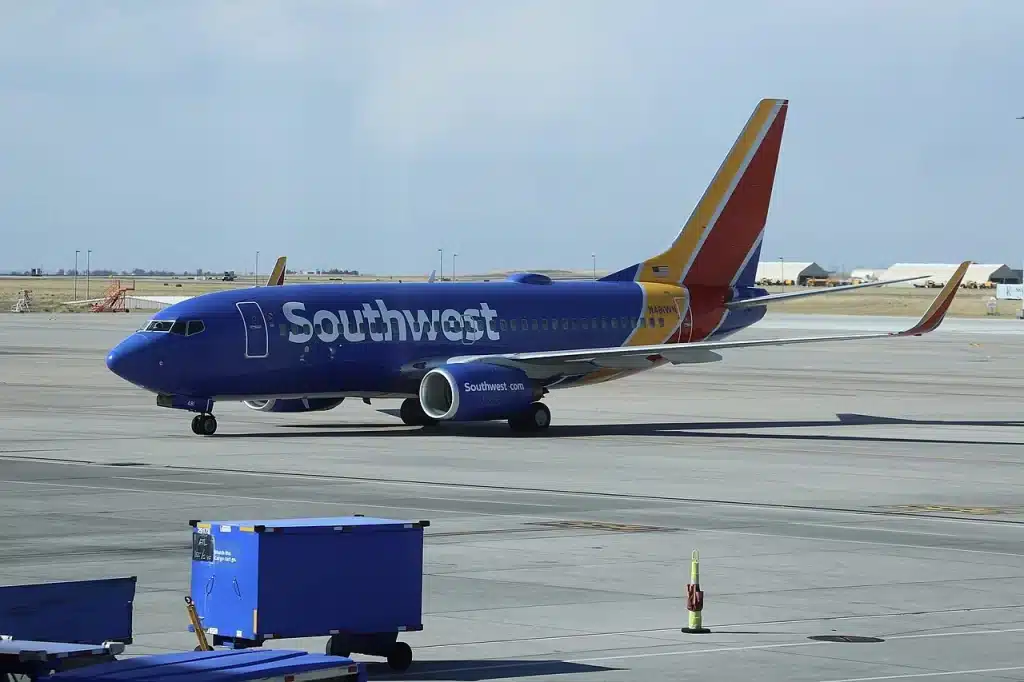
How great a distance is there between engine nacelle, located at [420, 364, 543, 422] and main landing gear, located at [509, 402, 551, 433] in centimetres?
47

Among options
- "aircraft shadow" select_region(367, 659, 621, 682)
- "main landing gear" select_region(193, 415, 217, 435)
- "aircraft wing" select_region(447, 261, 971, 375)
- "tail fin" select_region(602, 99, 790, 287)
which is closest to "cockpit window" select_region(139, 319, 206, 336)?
"main landing gear" select_region(193, 415, 217, 435)

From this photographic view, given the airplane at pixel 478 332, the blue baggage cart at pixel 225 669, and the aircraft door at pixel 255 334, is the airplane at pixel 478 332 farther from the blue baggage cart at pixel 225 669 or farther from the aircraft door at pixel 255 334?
the blue baggage cart at pixel 225 669

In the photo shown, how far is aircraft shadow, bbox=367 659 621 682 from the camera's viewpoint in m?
16.6

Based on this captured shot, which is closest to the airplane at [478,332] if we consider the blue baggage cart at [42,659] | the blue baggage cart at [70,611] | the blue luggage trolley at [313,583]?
the blue luggage trolley at [313,583]

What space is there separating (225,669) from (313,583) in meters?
3.70

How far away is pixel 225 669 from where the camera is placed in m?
12.8

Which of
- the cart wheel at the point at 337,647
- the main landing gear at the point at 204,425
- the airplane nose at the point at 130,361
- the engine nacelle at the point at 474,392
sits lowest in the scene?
the cart wheel at the point at 337,647

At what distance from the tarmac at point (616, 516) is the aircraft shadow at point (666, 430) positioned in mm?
160

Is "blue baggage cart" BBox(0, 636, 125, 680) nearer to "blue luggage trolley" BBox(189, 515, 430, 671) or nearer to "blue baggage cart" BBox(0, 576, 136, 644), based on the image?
"blue baggage cart" BBox(0, 576, 136, 644)

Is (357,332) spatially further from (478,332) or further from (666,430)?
(666,430)

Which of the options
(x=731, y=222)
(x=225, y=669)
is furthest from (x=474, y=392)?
(x=225, y=669)

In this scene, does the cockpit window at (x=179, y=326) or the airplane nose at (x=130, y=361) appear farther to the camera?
the cockpit window at (x=179, y=326)

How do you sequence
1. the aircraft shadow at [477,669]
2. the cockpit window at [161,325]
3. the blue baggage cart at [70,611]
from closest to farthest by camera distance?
the blue baggage cart at [70,611] → the aircraft shadow at [477,669] → the cockpit window at [161,325]

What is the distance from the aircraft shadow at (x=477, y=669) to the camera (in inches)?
655
